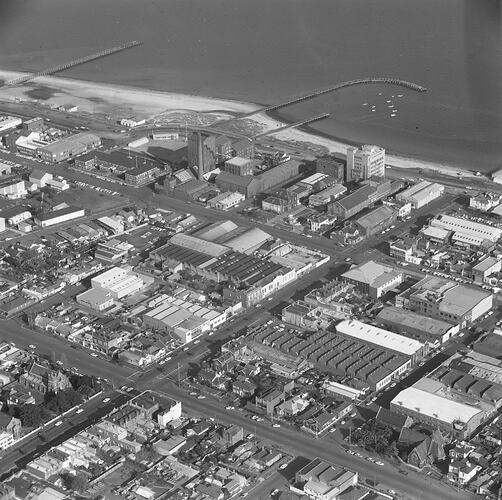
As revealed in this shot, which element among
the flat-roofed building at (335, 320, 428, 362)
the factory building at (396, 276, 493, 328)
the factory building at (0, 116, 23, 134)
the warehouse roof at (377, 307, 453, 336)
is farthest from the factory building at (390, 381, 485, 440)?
the factory building at (0, 116, 23, 134)

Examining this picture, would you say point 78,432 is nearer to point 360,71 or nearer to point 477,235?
point 477,235

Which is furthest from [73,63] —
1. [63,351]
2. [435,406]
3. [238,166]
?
[435,406]

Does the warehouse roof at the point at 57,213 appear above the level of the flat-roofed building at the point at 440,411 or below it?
above

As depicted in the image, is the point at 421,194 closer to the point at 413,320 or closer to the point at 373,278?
the point at 373,278

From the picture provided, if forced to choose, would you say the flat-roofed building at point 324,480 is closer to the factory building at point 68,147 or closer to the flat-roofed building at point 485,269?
the flat-roofed building at point 485,269

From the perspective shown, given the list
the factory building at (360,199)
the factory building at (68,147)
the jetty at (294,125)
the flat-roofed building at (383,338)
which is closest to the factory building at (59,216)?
the factory building at (68,147)

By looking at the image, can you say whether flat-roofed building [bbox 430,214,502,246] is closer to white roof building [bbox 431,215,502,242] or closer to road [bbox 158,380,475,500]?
white roof building [bbox 431,215,502,242]

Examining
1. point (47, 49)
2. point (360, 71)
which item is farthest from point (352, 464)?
point (47, 49)
